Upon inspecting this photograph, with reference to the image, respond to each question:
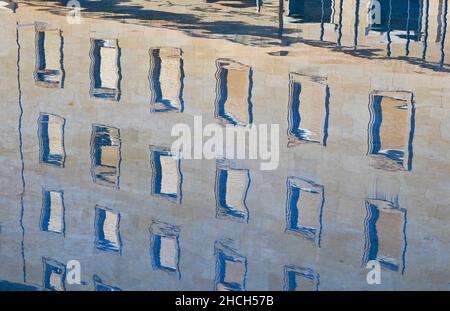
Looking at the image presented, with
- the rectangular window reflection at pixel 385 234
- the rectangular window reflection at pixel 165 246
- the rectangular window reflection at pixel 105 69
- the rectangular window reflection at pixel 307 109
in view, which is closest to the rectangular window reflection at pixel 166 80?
the rectangular window reflection at pixel 105 69

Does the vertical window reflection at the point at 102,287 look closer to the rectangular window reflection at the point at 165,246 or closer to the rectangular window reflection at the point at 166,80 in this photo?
the rectangular window reflection at the point at 165,246

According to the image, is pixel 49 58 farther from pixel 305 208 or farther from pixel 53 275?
pixel 53 275

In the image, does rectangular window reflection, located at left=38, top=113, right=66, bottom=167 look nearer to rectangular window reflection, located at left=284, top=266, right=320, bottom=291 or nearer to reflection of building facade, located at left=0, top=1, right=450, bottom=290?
reflection of building facade, located at left=0, top=1, right=450, bottom=290

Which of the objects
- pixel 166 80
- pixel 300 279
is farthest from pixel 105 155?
pixel 300 279

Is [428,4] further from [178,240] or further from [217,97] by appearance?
[178,240]

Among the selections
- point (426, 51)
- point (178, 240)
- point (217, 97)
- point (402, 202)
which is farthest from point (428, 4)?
point (178, 240)
